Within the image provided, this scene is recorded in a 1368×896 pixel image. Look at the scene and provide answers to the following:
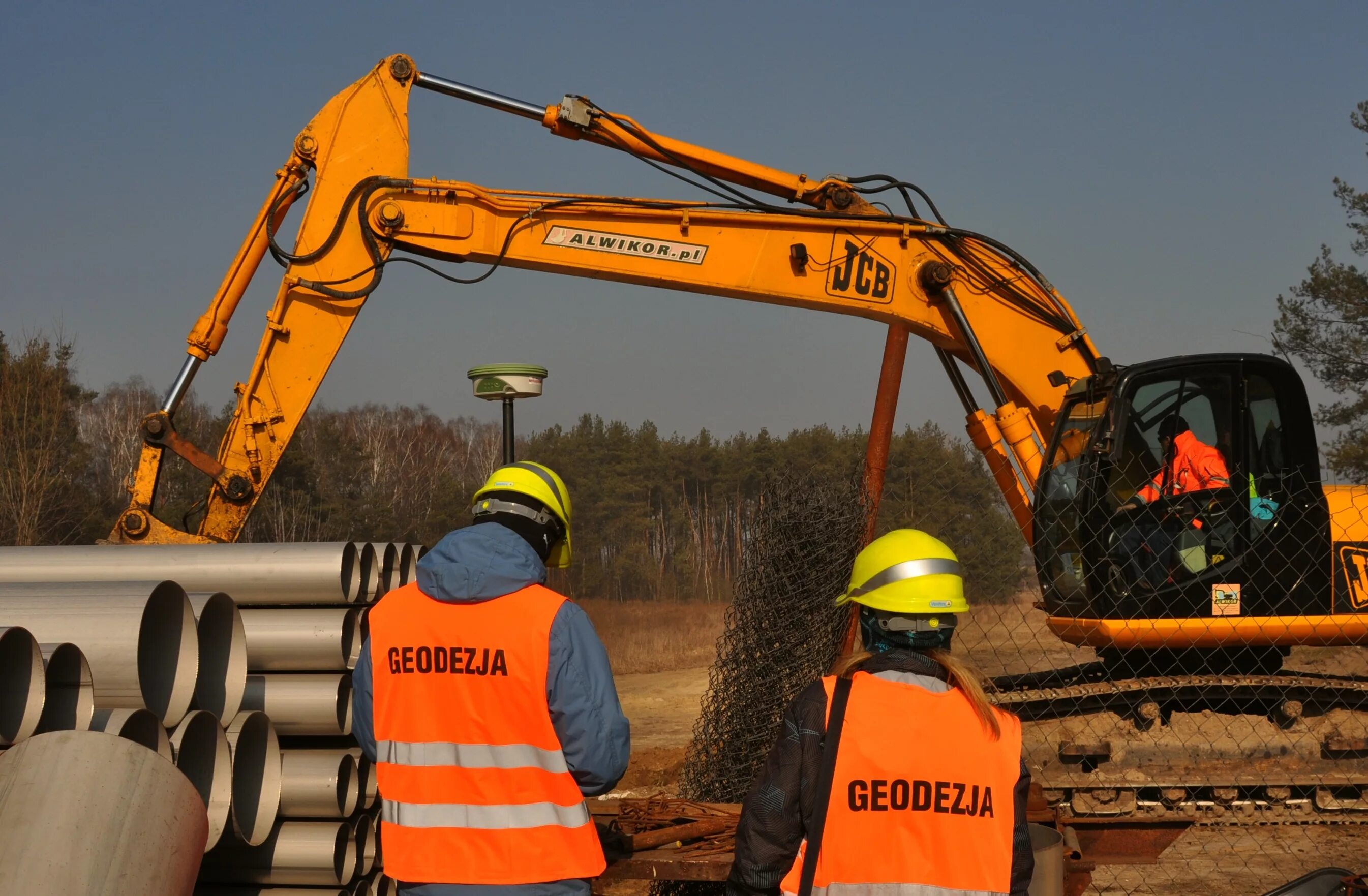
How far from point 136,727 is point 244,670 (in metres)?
0.89

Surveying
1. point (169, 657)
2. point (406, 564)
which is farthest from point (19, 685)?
point (406, 564)

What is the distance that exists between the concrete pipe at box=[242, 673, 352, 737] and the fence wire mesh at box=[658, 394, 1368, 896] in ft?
8.84

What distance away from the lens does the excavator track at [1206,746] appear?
28.3 feet

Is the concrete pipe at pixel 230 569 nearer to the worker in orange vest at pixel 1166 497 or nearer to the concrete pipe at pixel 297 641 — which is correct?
the concrete pipe at pixel 297 641

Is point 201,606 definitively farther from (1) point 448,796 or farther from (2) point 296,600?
(1) point 448,796

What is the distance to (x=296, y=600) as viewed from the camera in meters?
5.24

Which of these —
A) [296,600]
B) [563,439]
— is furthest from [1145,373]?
[563,439]

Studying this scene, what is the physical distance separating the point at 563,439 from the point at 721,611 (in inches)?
487

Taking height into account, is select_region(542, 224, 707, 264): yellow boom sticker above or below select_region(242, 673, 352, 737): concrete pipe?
above

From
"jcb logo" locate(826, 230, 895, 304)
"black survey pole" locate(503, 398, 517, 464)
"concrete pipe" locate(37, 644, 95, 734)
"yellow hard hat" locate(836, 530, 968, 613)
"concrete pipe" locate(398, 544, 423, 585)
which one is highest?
"jcb logo" locate(826, 230, 895, 304)

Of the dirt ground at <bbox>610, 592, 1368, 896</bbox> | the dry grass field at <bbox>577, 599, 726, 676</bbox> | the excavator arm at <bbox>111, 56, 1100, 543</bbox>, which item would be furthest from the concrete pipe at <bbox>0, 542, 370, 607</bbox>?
the dry grass field at <bbox>577, 599, 726, 676</bbox>

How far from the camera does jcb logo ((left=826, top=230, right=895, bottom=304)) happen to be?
891 centimetres

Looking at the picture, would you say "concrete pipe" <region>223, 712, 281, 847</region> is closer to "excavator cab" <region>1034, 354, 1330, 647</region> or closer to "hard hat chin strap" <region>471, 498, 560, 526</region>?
"hard hat chin strap" <region>471, 498, 560, 526</region>

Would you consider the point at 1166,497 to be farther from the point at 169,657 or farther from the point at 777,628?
the point at 169,657
